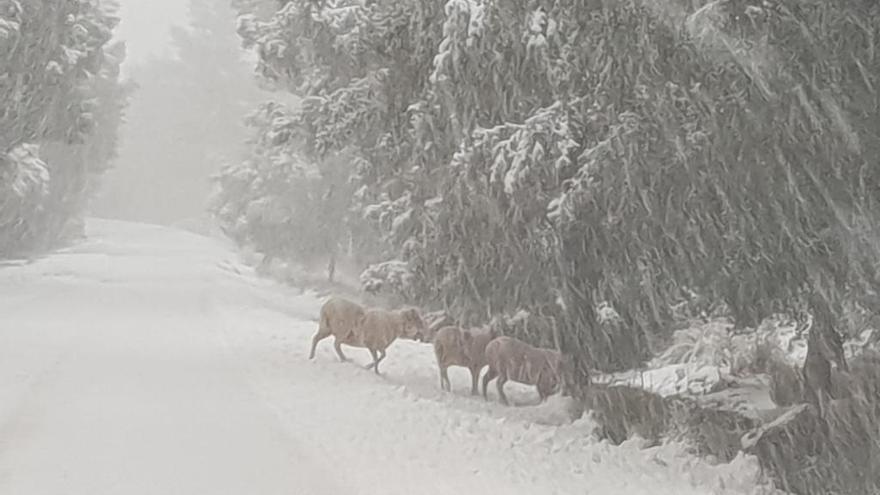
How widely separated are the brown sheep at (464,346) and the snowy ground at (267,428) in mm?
485

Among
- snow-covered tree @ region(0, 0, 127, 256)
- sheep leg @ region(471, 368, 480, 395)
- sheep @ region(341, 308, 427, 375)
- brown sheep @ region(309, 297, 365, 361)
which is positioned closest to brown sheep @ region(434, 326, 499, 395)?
sheep leg @ region(471, 368, 480, 395)

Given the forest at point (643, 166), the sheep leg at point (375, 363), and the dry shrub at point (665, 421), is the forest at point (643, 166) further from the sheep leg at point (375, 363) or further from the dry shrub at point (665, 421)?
the sheep leg at point (375, 363)

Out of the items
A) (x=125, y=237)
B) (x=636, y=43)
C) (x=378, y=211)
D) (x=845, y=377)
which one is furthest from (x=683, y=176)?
(x=125, y=237)

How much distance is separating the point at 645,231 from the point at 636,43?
1.97 m

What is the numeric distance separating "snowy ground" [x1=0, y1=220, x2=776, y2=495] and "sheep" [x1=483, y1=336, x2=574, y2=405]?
0.39m

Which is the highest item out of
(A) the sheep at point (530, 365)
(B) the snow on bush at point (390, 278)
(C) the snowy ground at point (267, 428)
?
(B) the snow on bush at point (390, 278)

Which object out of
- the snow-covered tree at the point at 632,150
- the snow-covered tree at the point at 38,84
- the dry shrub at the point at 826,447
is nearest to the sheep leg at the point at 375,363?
the snow-covered tree at the point at 632,150

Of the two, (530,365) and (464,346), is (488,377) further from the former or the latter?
(530,365)

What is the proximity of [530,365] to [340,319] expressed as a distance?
345cm

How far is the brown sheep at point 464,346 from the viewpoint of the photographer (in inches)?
499

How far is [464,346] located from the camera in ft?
41.6

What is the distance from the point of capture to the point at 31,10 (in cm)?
1886

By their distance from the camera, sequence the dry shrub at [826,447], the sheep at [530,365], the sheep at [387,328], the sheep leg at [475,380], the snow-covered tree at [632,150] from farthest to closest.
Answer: the sheep at [387,328]
the sheep leg at [475,380]
the sheep at [530,365]
the dry shrub at [826,447]
the snow-covered tree at [632,150]

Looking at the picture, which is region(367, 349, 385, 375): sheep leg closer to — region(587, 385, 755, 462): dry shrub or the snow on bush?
the snow on bush
